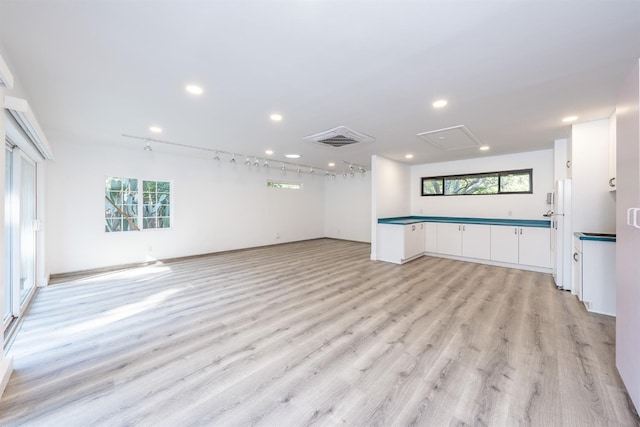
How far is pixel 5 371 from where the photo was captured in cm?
182

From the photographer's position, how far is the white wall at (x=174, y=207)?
473cm

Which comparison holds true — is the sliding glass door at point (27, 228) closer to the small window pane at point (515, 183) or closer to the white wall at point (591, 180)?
the white wall at point (591, 180)

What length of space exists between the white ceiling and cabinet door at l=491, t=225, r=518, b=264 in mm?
2175

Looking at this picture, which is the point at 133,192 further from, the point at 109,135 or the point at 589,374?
the point at 589,374

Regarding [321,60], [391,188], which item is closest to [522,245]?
[391,188]

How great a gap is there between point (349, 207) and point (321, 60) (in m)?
7.03

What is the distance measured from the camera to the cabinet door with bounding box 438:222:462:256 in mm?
5785

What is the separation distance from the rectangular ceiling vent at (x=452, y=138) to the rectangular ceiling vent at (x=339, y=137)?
3.17 feet

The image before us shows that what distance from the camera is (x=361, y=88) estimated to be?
8.62ft

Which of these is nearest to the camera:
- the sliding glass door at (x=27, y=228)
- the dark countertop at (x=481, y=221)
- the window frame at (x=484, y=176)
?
the sliding glass door at (x=27, y=228)

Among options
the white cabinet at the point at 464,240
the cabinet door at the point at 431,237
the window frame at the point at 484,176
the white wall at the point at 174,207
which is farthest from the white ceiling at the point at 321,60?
the cabinet door at the point at 431,237

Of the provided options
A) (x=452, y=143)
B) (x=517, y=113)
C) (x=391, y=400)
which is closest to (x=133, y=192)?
(x=391, y=400)

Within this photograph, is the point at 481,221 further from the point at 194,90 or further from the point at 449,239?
the point at 194,90

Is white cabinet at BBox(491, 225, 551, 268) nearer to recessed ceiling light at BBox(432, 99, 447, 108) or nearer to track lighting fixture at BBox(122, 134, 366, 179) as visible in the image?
recessed ceiling light at BBox(432, 99, 447, 108)
